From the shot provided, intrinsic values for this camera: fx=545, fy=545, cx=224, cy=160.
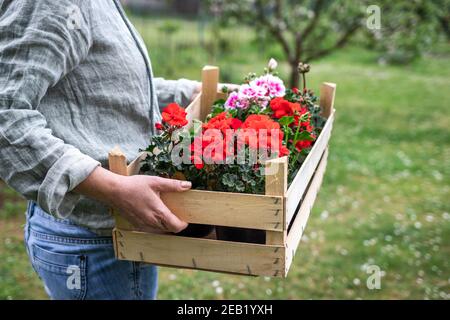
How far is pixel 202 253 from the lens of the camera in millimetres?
1472

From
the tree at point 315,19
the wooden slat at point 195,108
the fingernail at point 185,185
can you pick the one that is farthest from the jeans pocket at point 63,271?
the tree at point 315,19

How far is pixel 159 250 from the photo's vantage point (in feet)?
4.87

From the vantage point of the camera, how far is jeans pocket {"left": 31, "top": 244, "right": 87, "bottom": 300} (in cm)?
162

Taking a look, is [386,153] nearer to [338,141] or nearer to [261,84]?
[338,141]

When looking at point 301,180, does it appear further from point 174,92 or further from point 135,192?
point 174,92

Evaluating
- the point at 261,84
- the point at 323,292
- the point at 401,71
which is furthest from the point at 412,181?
the point at 401,71

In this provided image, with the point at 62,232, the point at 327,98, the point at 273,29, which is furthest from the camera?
the point at 273,29

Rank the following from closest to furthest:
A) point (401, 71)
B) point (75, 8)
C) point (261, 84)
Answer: point (75, 8) → point (261, 84) → point (401, 71)

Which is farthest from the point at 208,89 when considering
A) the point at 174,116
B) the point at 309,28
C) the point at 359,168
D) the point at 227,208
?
the point at 309,28

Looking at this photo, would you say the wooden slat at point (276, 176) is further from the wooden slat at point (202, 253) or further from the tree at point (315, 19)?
the tree at point (315, 19)

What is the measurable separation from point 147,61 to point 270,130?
424 millimetres

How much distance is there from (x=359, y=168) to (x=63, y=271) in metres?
5.30

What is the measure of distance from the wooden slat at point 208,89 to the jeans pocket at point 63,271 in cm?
71

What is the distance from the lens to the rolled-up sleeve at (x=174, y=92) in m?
2.01
